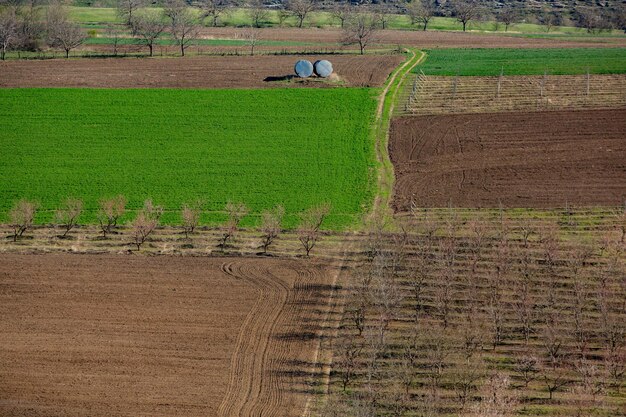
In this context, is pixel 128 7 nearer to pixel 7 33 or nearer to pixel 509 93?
pixel 7 33

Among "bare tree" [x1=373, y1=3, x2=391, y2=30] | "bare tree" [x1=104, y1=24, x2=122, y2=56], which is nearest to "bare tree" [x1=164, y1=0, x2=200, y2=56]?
"bare tree" [x1=104, y1=24, x2=122, y2=56]

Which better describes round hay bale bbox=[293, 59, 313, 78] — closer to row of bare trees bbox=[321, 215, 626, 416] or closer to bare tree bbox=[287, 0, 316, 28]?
row of bare trees bbox=[321, 215, 626, 416]

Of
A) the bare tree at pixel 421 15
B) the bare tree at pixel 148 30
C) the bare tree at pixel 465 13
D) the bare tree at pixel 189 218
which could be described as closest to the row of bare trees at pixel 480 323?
the bare tree at pixel 189 218

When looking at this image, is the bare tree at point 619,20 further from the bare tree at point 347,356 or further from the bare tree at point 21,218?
the bare tree at point 347,356

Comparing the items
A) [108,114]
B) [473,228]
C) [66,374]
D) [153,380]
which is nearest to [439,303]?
[473,228]

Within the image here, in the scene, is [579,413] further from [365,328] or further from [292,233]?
[292,233]

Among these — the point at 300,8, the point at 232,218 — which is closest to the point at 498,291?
the point at 232,218
